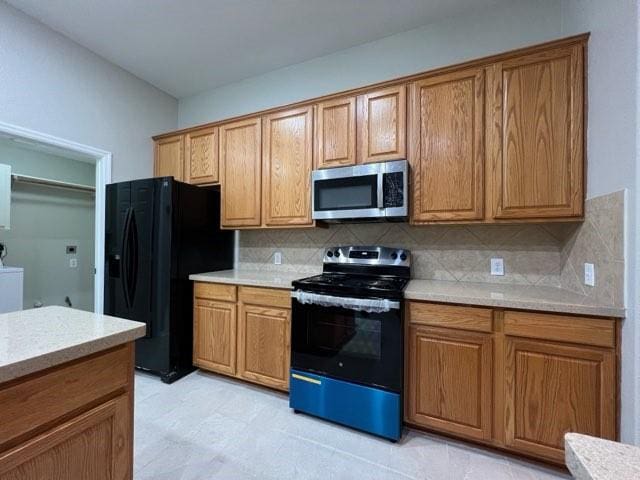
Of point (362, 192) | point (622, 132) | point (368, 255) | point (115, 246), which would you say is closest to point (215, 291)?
point (115, 246)

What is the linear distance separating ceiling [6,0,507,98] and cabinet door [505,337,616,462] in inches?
93.4

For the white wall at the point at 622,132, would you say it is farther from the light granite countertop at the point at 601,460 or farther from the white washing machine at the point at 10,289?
the white washing machine at the point at 10,289

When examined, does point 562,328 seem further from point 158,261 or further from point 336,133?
point 158,261

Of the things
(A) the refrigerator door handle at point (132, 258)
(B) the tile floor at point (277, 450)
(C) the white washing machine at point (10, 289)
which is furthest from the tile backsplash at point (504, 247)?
(C) the white washing machine at point (10, 289)

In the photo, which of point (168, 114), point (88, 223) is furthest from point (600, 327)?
point (88, 223)

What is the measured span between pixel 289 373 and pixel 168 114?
3.17 metres

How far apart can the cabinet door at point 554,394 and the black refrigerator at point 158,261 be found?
2.41 meters

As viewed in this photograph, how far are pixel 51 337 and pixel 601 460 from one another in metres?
1.31

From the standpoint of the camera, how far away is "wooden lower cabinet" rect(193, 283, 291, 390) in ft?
7.36

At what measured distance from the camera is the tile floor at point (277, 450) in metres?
1.56

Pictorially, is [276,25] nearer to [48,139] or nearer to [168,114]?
[168,114]

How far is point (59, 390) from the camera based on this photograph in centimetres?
84

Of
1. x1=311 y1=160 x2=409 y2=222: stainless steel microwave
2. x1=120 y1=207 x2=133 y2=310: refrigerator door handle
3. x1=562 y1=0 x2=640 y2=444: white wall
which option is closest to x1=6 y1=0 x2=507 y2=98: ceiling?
x1=562 y1=0 x2=640 y2=444: white wall

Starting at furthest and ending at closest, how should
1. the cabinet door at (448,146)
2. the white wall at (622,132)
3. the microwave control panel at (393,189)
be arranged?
the microwave control panel at (393,189)
the cabinet door at (448,146)
the white wall at (622,132)
